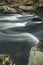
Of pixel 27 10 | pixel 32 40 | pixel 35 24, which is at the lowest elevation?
pixel 32 40

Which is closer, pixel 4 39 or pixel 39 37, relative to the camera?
pixel 4 39

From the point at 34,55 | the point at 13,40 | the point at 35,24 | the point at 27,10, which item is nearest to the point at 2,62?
the point at 34,55

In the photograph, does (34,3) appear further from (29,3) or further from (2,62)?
(2,62)

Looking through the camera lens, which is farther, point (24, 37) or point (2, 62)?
point (24, 37)

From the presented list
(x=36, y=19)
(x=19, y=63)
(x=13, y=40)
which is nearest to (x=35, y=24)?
(x=36, y=19)

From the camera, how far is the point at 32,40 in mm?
7824

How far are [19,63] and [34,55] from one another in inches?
55.4

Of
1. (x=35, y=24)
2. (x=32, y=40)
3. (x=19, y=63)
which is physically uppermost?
(x=35, y=24)

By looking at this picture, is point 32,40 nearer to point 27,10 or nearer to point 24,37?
point 24,37

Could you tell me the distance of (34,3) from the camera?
70.9 ft

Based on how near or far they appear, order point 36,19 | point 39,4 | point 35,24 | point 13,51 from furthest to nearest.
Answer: point 39,4 < point 36,19 < point 35,24 < point 13,51

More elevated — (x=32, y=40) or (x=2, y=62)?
(x=32, y=40)

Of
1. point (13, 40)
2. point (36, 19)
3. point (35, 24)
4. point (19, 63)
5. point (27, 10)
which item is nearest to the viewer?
point (19, 63)

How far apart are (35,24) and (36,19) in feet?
3.67
